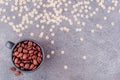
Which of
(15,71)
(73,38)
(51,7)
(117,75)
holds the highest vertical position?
(51,7)

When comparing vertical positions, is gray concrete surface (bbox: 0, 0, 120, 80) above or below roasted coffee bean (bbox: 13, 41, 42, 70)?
above

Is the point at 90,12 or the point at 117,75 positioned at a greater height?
the point at 90,12

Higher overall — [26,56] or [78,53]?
[78,53]

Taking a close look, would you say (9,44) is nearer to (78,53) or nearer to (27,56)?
(27,56)

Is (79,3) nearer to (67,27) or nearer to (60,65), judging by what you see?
(67,27)

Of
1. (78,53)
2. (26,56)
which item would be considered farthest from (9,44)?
(78,53)

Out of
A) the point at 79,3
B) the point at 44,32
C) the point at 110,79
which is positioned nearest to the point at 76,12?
the point at 79,3
